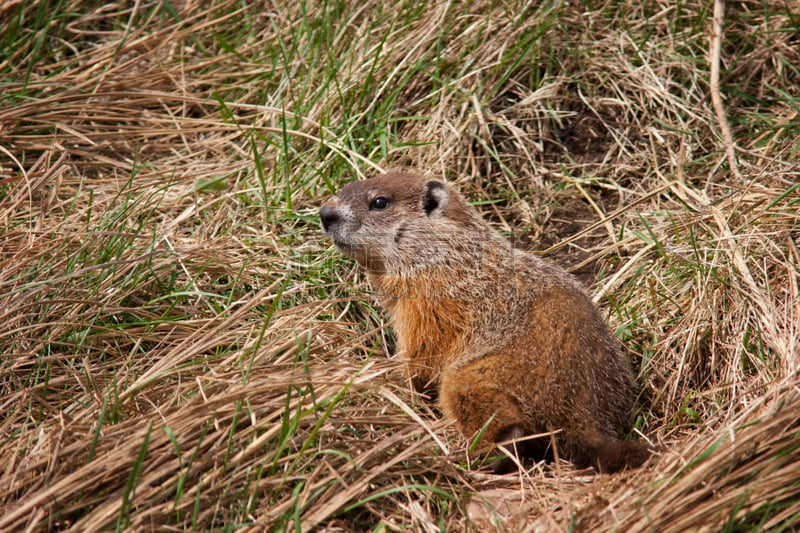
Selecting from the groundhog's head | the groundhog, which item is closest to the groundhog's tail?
the groundhog

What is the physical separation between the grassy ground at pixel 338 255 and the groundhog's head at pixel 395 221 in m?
0.39

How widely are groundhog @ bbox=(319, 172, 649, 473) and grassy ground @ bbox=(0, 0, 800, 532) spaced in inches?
7.5

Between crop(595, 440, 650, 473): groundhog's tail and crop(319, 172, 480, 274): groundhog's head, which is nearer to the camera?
crop(595, 440, 650, 473): groundhog's tail

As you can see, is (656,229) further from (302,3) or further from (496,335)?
(302,3)

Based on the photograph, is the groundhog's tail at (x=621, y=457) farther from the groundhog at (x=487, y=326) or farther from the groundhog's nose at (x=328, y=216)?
the groundhog's nose at (x=328, y=216)

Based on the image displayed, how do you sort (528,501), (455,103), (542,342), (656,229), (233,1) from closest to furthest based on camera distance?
(528,501)
(542,342)
(656,229)
(455,103)
(233,1)

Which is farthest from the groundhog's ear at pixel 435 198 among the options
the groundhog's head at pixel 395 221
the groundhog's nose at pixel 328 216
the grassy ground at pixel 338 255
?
the grassy ground at pixel 338 255

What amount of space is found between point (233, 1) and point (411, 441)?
4.27 metres

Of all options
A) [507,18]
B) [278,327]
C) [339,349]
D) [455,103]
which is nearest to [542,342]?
[339,349]

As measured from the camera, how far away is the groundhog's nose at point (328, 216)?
426cm

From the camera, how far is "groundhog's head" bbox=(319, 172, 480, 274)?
429 cm

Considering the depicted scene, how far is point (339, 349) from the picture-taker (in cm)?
396

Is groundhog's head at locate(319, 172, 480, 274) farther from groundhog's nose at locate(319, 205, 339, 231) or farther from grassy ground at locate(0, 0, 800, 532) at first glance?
grassy ground at locate(0, 0, 800, 532)

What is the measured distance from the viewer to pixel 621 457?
11.1 feet
